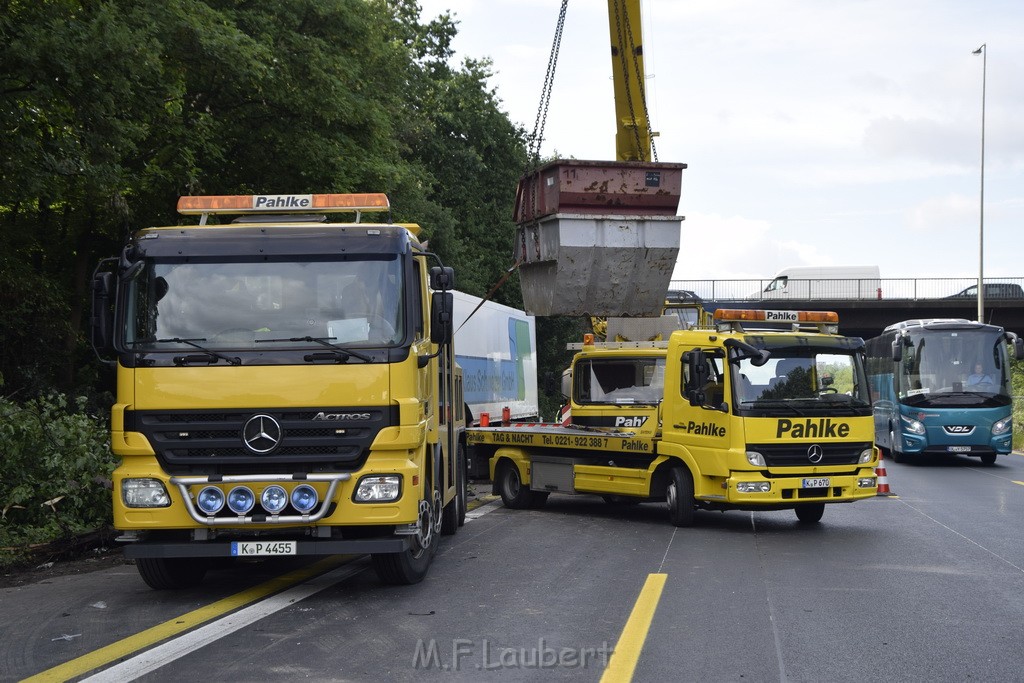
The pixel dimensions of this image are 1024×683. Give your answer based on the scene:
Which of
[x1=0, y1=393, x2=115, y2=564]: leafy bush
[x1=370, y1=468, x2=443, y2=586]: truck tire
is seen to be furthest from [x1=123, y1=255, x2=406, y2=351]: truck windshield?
[x1=0, y1=393, x2=115, y2=564]: leafy bush

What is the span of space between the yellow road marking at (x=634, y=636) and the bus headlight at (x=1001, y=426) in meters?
19.0

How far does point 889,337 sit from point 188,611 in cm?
2399

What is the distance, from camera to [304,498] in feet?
27.3

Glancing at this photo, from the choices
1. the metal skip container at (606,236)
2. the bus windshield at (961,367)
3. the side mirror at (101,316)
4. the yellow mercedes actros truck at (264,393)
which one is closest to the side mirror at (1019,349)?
the bus windshield at (961,367)

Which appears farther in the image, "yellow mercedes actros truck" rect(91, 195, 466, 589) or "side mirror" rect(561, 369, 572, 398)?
"side mirror" rect(561, 369, 572, 398)

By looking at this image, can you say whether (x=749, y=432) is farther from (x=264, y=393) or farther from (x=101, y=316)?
(x=101, y=316)

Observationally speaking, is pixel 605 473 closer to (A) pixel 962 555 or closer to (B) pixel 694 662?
(A) pixel 962 555

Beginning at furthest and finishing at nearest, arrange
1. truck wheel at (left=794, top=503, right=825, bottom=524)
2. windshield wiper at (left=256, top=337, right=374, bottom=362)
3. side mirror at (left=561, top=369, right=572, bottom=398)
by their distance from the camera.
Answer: side mirror at (left=561, top=369, right=572, bottom=398) → truck wheel at (left=794, top=503, right=825, bottom=524) → windshield wiper at (left=256, top=337, right=374, bottom=362)

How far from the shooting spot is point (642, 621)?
7.69m

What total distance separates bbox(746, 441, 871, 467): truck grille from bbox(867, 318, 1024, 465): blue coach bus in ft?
44.4

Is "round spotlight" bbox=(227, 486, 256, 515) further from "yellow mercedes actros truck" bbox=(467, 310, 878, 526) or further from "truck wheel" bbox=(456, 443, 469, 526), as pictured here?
"yellow mercedes actros truck" bbox=(467, 310, 878, 526)

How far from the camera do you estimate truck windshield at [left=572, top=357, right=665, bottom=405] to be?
55.7ft

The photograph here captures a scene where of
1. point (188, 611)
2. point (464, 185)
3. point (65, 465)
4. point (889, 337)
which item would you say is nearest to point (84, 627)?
point (188, 611)

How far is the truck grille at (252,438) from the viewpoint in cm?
834
